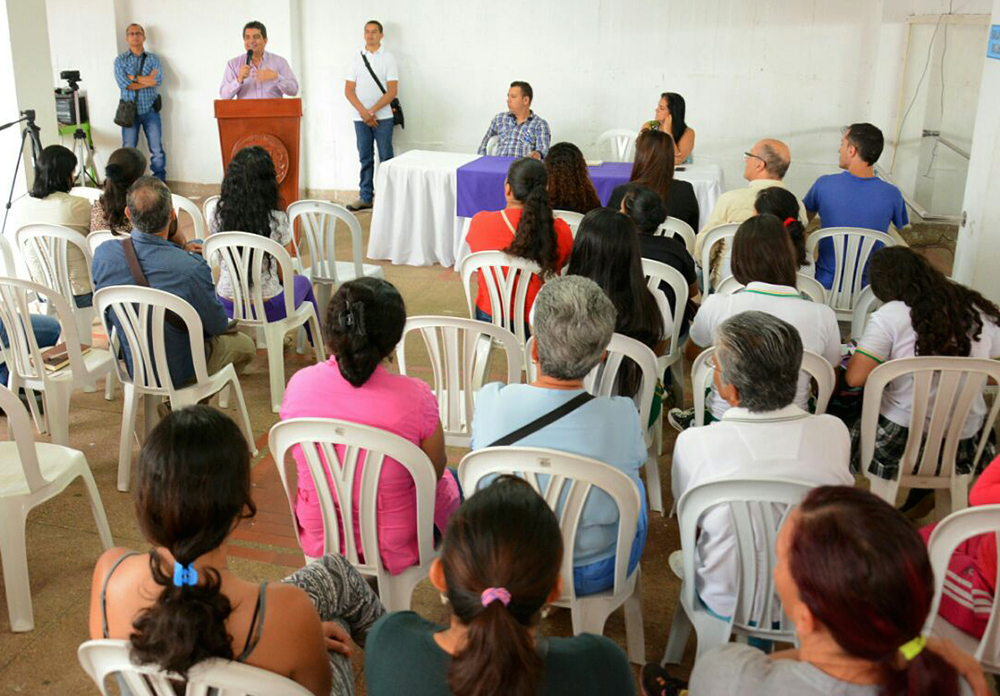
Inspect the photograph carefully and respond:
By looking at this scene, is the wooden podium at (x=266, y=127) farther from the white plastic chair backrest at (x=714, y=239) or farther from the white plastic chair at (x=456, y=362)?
the white plastic chair at (x=456, y=362)

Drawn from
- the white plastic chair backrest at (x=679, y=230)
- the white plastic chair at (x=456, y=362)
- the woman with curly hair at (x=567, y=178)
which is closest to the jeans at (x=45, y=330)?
the white plastic chair at (x=456, y=362)

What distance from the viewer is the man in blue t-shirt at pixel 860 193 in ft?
15.5

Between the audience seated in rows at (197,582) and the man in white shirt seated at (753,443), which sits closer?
the audience seated in rows at (197,582)

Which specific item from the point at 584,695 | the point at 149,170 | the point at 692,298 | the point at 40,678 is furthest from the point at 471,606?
the point at 149,170

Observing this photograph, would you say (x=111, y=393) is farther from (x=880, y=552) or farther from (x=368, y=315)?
Answer: (x=880, y=552)

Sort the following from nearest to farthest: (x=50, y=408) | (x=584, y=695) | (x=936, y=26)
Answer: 1. (x=584, y=695)
2. (x=50, y=408)
3. (x=936, y=26)

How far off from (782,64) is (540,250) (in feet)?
15.7

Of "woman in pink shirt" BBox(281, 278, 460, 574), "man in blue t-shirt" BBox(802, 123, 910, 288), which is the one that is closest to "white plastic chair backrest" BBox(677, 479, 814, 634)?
"woman in pink shirt" BBox(281, 278, 460, 574)

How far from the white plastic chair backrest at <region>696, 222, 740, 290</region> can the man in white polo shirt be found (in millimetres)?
4536

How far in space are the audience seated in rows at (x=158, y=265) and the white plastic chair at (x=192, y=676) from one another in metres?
2.08

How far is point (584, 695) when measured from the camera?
1.52m

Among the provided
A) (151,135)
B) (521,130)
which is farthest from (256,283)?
(151,135)

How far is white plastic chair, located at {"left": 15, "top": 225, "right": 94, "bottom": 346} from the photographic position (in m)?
4.05

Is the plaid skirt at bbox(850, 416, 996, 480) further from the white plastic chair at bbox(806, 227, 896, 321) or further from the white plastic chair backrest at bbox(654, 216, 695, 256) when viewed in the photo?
the white plastic chair backrest at bbox(654, 216, 695, 256)
